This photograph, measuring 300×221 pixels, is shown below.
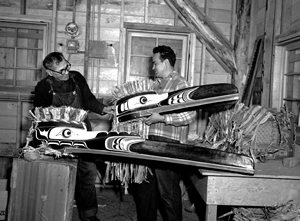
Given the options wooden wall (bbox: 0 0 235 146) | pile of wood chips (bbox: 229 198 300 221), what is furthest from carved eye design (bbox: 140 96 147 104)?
wooden wall (bbox: 0 0 235 146)

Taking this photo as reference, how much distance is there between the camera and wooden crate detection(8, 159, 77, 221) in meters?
2.39

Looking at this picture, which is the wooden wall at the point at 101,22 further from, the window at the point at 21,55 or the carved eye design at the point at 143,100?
the carved eye design at the point at 143,100

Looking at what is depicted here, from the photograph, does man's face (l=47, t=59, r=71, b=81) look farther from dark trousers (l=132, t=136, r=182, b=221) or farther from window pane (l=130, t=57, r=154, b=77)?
window pane (l=130, t=57, r=154, b=77)

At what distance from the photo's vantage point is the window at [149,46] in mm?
4941

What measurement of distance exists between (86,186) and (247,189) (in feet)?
4.63

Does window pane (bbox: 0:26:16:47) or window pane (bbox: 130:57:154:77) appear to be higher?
window pane (bbox: 0:26:16:47)

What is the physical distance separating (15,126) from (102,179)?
5.02 feet

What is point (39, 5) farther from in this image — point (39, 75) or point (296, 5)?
point (296, 5)

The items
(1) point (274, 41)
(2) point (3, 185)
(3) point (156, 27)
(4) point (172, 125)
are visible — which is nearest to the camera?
(4) point (172, 125)

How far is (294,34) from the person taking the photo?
11.1 ft

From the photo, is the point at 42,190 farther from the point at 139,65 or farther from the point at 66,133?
the point at 139,65

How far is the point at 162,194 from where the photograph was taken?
104 inches

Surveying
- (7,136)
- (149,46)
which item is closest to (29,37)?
(7,136)

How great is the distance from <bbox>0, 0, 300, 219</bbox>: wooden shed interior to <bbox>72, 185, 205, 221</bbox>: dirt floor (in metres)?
0.92
